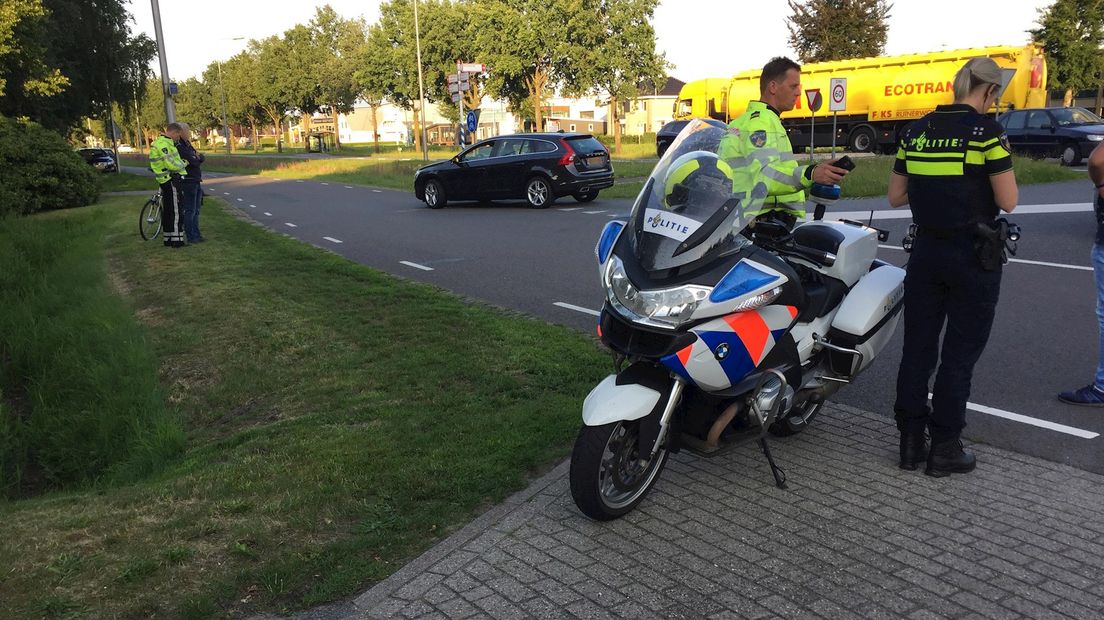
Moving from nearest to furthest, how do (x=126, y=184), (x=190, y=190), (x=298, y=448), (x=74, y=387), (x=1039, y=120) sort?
A: (x=298, y=448)
(x=74, y=387)
(x=190, y=190)
(x=1039, y=120)
(x=126, y=184)

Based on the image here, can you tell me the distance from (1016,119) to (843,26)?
22560 millimetres

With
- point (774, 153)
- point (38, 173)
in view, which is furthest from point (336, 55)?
point (774, 153)

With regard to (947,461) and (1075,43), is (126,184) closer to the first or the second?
(947,461)

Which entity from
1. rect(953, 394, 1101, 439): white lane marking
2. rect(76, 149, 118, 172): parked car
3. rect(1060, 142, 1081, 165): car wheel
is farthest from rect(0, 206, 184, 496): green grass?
rect(76, 149, 118, 172): parked car

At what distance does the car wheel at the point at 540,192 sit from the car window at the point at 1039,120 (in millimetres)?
15032

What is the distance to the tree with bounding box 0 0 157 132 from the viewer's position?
23547mm

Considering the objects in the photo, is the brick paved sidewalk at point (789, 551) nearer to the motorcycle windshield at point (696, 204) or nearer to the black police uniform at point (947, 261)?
the black police uniform at point (947, 261)

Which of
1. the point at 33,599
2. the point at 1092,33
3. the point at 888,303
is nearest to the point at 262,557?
the point at 33,599

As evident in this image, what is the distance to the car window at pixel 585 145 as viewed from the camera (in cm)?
1831

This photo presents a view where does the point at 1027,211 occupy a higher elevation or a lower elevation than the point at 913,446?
higher

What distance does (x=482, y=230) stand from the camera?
48.6 ft

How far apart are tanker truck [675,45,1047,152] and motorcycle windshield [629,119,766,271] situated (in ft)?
87.6

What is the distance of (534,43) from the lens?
4791 cm

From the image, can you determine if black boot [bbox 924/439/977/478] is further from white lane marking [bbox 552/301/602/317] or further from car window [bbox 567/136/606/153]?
car window [bbox 567/136/606/153]
